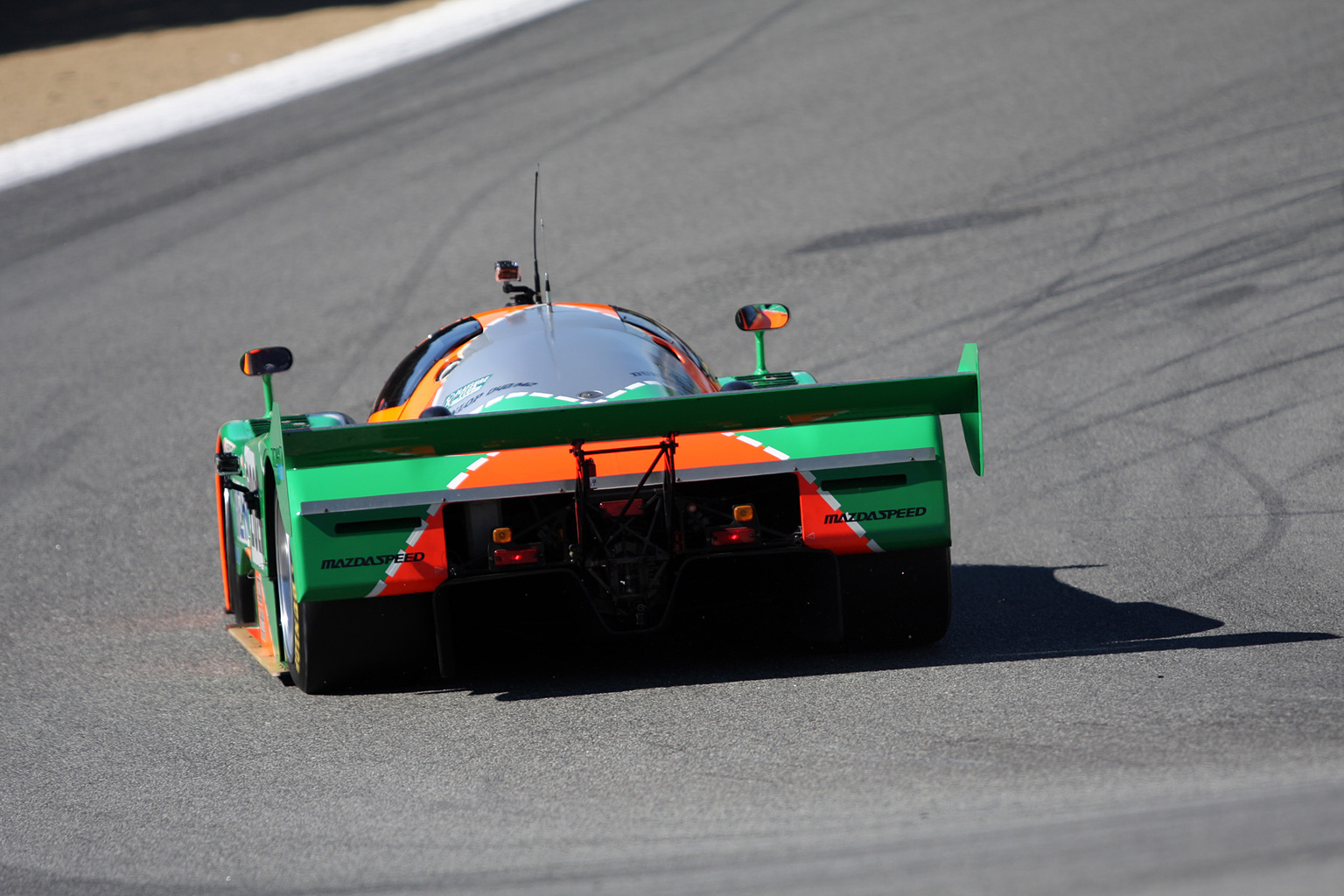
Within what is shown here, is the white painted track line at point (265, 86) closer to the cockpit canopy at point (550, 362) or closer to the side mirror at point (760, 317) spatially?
the cockpit canopy at point (550, 362)

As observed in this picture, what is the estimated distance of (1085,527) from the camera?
793 centimetres

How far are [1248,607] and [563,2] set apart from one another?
1638cm

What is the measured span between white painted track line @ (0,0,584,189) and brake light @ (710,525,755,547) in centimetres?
1344

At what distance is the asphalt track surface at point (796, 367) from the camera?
3869 mm

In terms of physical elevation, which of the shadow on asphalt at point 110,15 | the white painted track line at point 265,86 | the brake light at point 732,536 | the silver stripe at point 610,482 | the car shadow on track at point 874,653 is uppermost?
the shadow on asphalt at point 110,15

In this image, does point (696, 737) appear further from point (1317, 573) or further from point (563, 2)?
point (563, 2)

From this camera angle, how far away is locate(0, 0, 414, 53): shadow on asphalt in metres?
23.1

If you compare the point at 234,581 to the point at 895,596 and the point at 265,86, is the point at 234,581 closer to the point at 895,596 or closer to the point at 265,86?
the point at 895,596

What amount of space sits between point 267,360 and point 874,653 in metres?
3.19

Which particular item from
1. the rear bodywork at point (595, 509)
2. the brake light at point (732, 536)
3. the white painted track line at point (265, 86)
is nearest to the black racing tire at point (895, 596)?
the rear bodywork at point (595, 509)

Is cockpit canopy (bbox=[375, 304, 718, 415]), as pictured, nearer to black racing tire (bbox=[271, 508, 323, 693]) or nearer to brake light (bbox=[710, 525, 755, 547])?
black racing tire (bbox=[271, 508, 323, 693])

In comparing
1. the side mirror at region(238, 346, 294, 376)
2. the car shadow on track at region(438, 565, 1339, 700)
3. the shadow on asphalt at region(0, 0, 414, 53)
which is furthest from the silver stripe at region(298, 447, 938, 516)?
the shadow on asphalt at region(0, 0, 414, 53)

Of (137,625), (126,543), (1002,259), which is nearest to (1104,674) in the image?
(137,625)

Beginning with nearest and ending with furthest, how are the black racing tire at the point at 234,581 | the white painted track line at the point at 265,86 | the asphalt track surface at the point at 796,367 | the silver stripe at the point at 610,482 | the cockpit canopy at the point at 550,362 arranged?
the asphalt track surface at the point at 796,367 < the silver stripe at the point at 610,482 < the cockpit canopy at the point at 550,362 < the black racing tire at the point at 234,581 < the white painted track line at the point at 265,86
